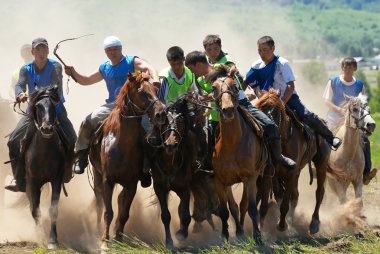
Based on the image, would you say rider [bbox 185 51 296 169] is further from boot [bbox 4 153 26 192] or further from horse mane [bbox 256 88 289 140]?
boot [bbox 4 153 26 192]

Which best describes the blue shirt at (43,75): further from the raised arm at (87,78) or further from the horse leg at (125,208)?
the horse leg at (125,208)

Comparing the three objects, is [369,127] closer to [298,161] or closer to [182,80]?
[298,161]

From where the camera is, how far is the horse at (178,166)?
11558mm

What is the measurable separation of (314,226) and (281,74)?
2277mm

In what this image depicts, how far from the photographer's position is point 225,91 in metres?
10.8

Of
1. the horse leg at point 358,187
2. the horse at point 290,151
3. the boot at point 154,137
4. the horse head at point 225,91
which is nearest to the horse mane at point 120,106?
the boot at point 154,137

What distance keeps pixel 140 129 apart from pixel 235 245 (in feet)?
6.37

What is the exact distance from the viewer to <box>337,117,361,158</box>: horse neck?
14.6m

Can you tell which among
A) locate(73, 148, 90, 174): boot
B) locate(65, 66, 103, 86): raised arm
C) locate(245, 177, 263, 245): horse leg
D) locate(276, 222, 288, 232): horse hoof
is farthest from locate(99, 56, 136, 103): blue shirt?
locate(276, 222, 288, 232): horse hoof

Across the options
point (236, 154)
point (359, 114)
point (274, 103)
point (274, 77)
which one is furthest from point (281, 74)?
point (236, 154)

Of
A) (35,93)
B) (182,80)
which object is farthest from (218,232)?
(35,93)

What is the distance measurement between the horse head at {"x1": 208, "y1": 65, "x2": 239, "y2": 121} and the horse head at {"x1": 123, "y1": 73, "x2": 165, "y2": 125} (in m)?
0.69

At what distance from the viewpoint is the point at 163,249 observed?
10758mm

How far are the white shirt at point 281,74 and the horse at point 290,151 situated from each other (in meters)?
0.41
